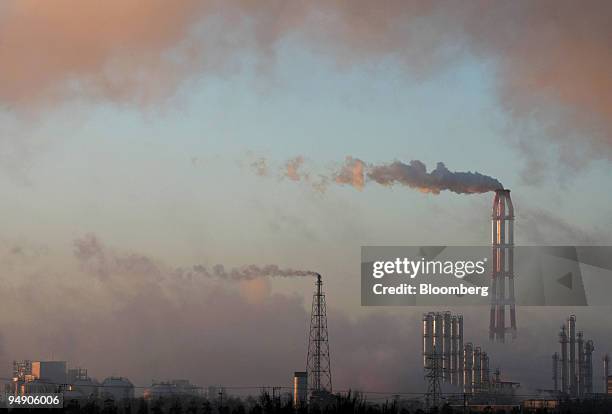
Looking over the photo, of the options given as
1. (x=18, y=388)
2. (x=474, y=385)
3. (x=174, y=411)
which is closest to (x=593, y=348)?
(x=474, y=385)

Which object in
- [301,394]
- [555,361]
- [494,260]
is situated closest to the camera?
[301,394]

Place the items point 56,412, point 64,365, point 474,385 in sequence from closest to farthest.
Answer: point 56,412, point 64,365, point 474,385

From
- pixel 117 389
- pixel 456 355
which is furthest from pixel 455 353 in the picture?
pixel 117 389

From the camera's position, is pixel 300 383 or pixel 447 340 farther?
pixel 447 340

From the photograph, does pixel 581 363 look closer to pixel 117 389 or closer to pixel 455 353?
pixel 455 353

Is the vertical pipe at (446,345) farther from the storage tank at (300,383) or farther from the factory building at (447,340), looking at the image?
the storage tank at (300,383)

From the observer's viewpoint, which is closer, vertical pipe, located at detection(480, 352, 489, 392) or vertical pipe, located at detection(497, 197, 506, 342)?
vertical pipe, located at detection(497, 197, 506, 342)

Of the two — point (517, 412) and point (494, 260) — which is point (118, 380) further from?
point (517, 412)

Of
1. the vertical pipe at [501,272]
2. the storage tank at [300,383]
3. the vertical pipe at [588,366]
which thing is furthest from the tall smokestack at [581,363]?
the storage tank at [300,383]

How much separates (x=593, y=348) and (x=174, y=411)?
101460 millimetres

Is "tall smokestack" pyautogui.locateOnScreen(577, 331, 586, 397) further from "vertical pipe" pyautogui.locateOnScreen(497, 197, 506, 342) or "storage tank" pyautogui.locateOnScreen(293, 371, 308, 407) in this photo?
"storage tank" pyautogui.locateOnScreen(293, 371, 308, 407)

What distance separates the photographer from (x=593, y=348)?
495 ft

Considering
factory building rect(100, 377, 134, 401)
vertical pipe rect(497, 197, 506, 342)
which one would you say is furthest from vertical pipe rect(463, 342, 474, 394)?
factory building rect(100, 377, 134, 401)

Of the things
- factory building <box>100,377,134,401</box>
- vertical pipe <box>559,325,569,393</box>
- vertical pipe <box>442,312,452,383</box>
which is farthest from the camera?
vertical pipe <box>559,325,569,393</box>
